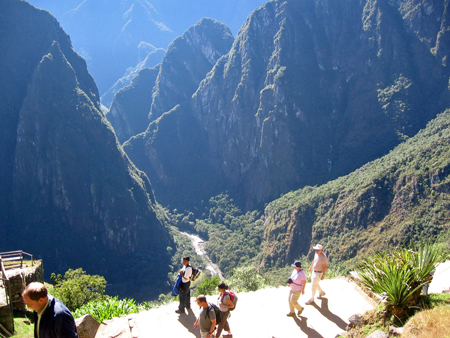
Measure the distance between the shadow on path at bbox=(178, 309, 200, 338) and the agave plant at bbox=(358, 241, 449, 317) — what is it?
19.4 feet

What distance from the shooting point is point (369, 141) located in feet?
275

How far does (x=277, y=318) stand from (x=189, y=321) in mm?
3193

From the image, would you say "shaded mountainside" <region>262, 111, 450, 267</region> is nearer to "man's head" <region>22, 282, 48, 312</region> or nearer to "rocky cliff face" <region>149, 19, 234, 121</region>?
"man's head" <region>22, 282, 48, 312</region>

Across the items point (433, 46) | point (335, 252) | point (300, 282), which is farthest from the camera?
point (433, 46)

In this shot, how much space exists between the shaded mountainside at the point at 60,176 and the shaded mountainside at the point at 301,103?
3558 cm

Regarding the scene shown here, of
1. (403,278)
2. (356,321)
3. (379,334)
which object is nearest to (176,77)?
(356,321)

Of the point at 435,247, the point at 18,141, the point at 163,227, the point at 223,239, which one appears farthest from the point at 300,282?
the point at 18,141

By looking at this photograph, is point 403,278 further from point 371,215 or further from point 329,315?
point 371,215

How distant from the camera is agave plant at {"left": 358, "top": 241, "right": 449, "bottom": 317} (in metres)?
7.21

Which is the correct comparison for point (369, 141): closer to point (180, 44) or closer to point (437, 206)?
point (437, 206)

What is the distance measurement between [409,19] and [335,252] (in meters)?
79.8

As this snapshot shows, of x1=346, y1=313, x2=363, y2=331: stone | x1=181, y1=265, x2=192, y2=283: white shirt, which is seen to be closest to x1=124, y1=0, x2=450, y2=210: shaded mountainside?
x1=346, y1=313, x2=363, y2=331: stone

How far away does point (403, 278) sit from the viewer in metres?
7.25

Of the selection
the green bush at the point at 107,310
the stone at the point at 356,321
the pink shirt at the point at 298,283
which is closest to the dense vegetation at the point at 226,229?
the green bush at the point at 107,310
